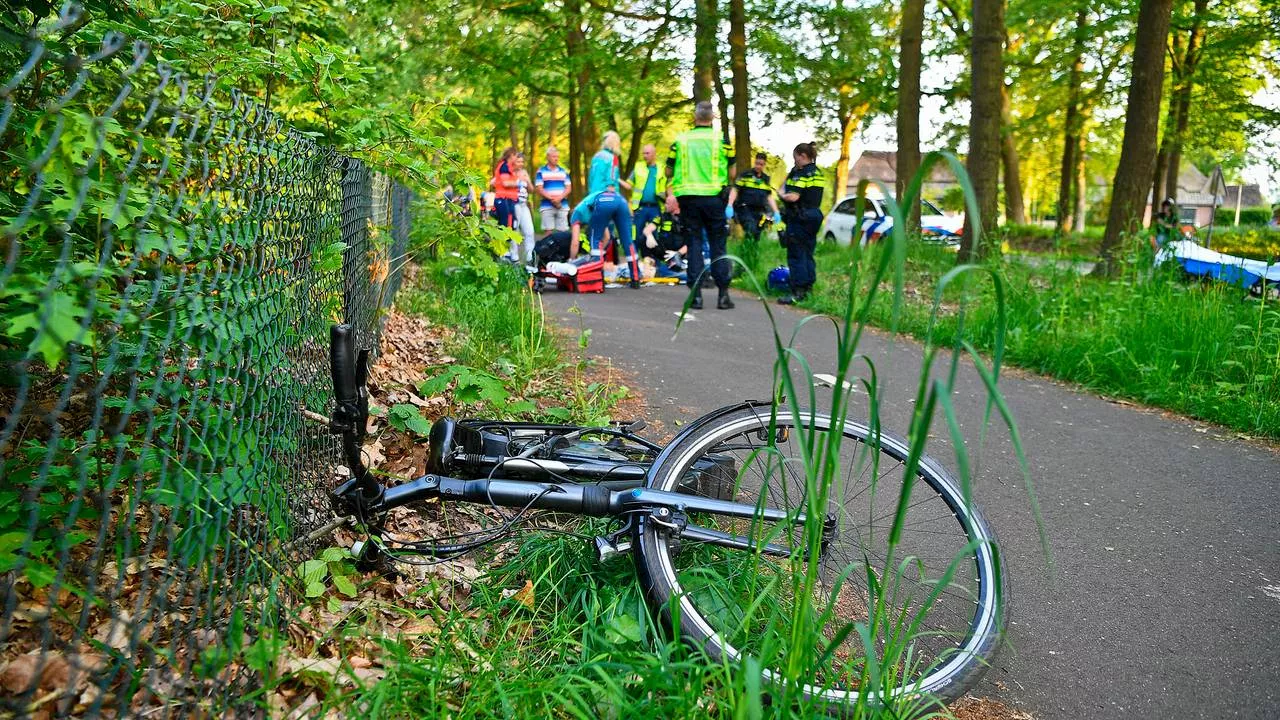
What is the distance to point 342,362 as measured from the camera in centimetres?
290

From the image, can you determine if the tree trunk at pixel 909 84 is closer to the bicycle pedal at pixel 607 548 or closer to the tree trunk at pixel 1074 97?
the tree trunk at pixel 1074 97

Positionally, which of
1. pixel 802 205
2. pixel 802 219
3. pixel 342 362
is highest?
pixel 802 205

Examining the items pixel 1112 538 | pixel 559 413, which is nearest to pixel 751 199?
pixel 559 413

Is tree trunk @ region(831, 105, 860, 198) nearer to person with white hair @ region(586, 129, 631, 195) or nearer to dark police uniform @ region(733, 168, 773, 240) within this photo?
dark police uniform @ region(733, 168, 773, 240)

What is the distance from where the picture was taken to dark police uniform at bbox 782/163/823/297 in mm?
11266

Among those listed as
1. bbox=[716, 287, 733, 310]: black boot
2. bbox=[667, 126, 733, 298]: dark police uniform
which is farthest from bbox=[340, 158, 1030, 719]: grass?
bbox=[667, 126, 733, 298]: dark police uniform

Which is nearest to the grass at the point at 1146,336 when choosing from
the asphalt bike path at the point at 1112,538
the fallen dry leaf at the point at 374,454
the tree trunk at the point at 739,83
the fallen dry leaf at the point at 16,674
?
the asphalt bike path at the point at 1112,538

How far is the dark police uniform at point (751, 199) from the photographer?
44.8ft

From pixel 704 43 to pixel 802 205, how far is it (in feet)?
34.4

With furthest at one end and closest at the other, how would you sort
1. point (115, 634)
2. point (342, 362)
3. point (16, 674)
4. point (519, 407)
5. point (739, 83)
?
point (739, 83) → point (519, 407) → point (342, 362) → point (115, 634) → point (16, 674)

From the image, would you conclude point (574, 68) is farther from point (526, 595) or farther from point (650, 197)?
point (526, 595)

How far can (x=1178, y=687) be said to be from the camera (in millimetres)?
2822

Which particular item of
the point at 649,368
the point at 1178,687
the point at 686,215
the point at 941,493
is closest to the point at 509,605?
the point at 941,493

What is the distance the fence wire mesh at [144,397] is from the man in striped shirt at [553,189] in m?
12.7
